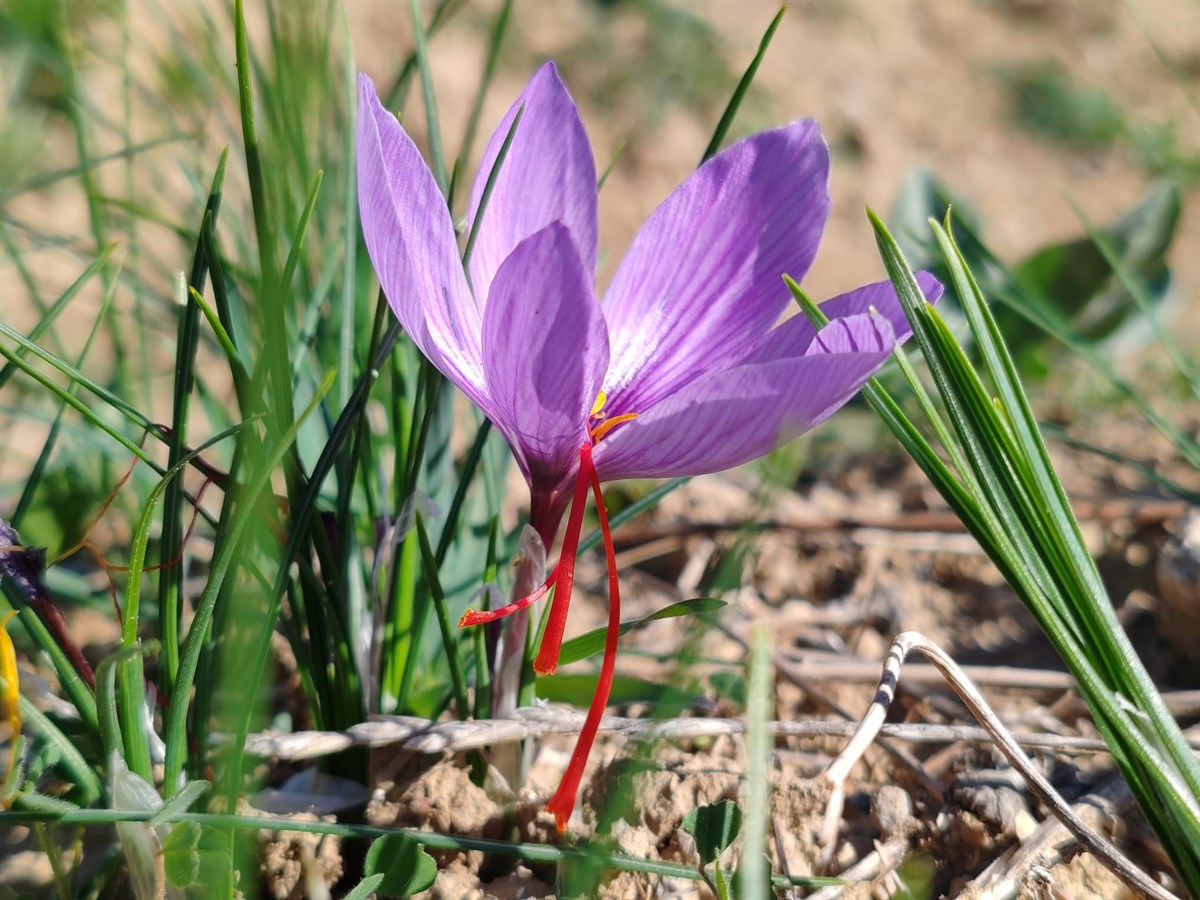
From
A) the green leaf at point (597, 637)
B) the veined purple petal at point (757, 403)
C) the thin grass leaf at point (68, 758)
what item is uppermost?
the veined purple petal at point (757, 403)

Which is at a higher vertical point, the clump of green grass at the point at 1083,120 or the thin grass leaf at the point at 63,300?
the clump of green grass at the point at 1083,120

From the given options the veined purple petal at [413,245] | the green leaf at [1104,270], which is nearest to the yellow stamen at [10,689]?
the veined purple petal at [413,245]

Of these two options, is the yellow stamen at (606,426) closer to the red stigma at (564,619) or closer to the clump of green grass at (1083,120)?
the red stigma at (564,619)

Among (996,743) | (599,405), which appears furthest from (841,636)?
(599,405)

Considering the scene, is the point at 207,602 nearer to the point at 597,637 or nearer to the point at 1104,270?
the point at 597,637

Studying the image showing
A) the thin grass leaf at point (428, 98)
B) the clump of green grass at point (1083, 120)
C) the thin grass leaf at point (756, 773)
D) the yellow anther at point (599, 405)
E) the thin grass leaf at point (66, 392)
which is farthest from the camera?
the clump of green grass at point (1083, 120)

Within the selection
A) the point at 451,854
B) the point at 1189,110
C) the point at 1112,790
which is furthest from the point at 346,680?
the point at 1189,110
